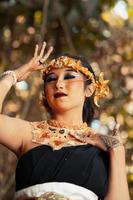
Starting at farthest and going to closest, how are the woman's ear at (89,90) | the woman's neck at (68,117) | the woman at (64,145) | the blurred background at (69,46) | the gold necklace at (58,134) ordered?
the blurred background at (69,46) < the woman's ear at (89,90) < the woman's neck at (68,117) < the gold necklace at (58,134) < the woman at (64,145)

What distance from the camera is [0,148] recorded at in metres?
8.12

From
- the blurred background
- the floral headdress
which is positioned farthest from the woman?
the blurred background

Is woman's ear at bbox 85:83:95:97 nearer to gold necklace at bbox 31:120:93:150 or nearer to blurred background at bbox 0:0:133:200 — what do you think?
gold necklace at bbox 31:120:93:150

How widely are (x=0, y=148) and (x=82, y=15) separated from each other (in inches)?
70.0

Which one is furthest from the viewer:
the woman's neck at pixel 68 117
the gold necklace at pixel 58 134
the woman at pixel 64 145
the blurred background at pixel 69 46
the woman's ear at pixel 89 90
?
the blurred background at pixel 69 46

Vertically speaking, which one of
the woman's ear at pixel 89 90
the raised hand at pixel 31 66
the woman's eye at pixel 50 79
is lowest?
the woman's ear at pixel 89 90

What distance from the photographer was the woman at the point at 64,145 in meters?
3.51

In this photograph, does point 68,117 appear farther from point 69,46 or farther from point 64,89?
point 69,46

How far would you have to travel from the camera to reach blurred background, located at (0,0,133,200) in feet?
26.0

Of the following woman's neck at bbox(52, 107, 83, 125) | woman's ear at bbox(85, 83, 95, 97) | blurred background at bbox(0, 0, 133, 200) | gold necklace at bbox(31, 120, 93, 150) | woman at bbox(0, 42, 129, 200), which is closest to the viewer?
woman at bbox(0, 42, 129, 200)

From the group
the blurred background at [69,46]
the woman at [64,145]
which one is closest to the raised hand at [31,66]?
the woman at [64,145]

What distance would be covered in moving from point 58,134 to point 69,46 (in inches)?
177

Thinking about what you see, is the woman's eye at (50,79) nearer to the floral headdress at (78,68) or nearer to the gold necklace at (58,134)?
the floral headdress at (78,68)

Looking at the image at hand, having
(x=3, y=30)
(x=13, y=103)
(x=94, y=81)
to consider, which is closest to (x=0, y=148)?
(x=13, y=103)
